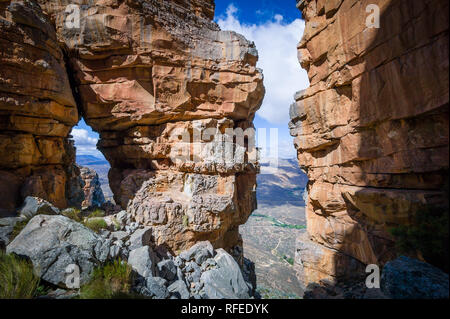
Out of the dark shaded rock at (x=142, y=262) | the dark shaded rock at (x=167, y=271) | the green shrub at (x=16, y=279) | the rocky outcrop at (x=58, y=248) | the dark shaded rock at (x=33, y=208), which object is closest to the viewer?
the green shrub at (x=16, y=279)

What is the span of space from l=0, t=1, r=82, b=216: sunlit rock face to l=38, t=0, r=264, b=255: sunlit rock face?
4.79 feet

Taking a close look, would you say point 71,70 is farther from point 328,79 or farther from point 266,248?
→ point 266,248

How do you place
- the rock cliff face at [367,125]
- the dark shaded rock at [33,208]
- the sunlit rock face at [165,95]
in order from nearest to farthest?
the rock cliff face at [367,125]
the dark shaded rock at [33,208]
the sunlit rock face at [165,95]

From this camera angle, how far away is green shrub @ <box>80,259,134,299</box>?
13.5 ft

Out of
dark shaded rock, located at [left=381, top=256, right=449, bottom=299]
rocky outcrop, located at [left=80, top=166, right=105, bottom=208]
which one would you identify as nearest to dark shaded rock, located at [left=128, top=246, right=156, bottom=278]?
dark shaded rock, located at [left=381, top=256, right=449, bottom=299]

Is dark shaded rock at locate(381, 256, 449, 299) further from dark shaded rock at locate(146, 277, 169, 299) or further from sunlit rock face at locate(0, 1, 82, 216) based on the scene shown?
sunlit rock face at locate(0, 1, 82, 216)

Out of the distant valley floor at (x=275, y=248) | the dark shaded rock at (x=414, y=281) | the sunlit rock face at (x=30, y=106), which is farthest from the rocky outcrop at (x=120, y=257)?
the distant valley floor at (x=275, y=248)

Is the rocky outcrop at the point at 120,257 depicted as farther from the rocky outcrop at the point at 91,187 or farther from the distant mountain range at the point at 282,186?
the distant mountain range at the point at 282,186

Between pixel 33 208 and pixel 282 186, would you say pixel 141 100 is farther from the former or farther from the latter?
pixel 282 186

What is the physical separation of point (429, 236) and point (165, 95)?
11.2 m

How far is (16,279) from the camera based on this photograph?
152 inches

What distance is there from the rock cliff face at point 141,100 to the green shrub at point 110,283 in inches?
141

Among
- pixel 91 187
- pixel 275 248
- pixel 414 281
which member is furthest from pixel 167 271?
pixel 275 248

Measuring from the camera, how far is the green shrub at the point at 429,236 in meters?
4.25
